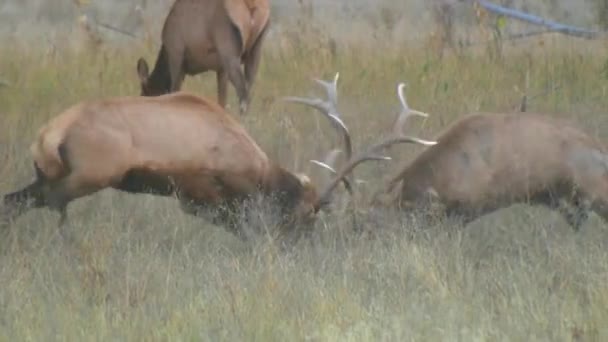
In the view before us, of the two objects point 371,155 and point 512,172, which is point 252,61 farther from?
point 512,172

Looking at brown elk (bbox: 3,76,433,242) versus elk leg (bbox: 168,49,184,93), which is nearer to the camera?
brown elk (bbox: 3,76,433,242)

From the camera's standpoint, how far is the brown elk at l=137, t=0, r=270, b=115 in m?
12.7

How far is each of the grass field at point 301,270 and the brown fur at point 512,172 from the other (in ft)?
0.57

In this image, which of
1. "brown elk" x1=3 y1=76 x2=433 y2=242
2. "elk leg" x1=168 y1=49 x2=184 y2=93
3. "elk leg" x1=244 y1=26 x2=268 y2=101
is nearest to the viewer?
"brown elk" x1=3 y1=76 x2=433 y2=242

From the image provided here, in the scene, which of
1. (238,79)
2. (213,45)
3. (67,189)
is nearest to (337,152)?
(67,189)

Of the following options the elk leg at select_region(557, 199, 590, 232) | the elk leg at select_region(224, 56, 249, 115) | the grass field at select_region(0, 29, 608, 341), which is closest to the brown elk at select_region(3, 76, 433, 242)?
the grass field at select_region(0, 29, 608, 341)

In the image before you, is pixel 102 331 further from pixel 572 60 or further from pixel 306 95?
pixel 572 60

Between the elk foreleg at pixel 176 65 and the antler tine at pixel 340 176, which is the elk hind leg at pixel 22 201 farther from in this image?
the elk foreleg at pixel 176 65

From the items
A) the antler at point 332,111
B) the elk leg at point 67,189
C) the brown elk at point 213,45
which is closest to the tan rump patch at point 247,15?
the brown elk at point 213,45

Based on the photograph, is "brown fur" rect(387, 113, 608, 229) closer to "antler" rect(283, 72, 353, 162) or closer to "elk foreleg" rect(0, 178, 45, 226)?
"antler" rect(283, 72, 353, 162)

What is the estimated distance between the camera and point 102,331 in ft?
24.3

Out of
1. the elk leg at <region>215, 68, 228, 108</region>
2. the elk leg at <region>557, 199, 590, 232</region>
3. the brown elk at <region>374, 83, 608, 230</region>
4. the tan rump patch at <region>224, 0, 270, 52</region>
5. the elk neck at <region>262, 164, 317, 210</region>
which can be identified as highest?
the brown elk at <region>374, 83, 608, 230</region>

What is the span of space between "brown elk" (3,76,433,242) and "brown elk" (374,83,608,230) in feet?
0.96

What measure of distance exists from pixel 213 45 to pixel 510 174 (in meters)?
3.93
